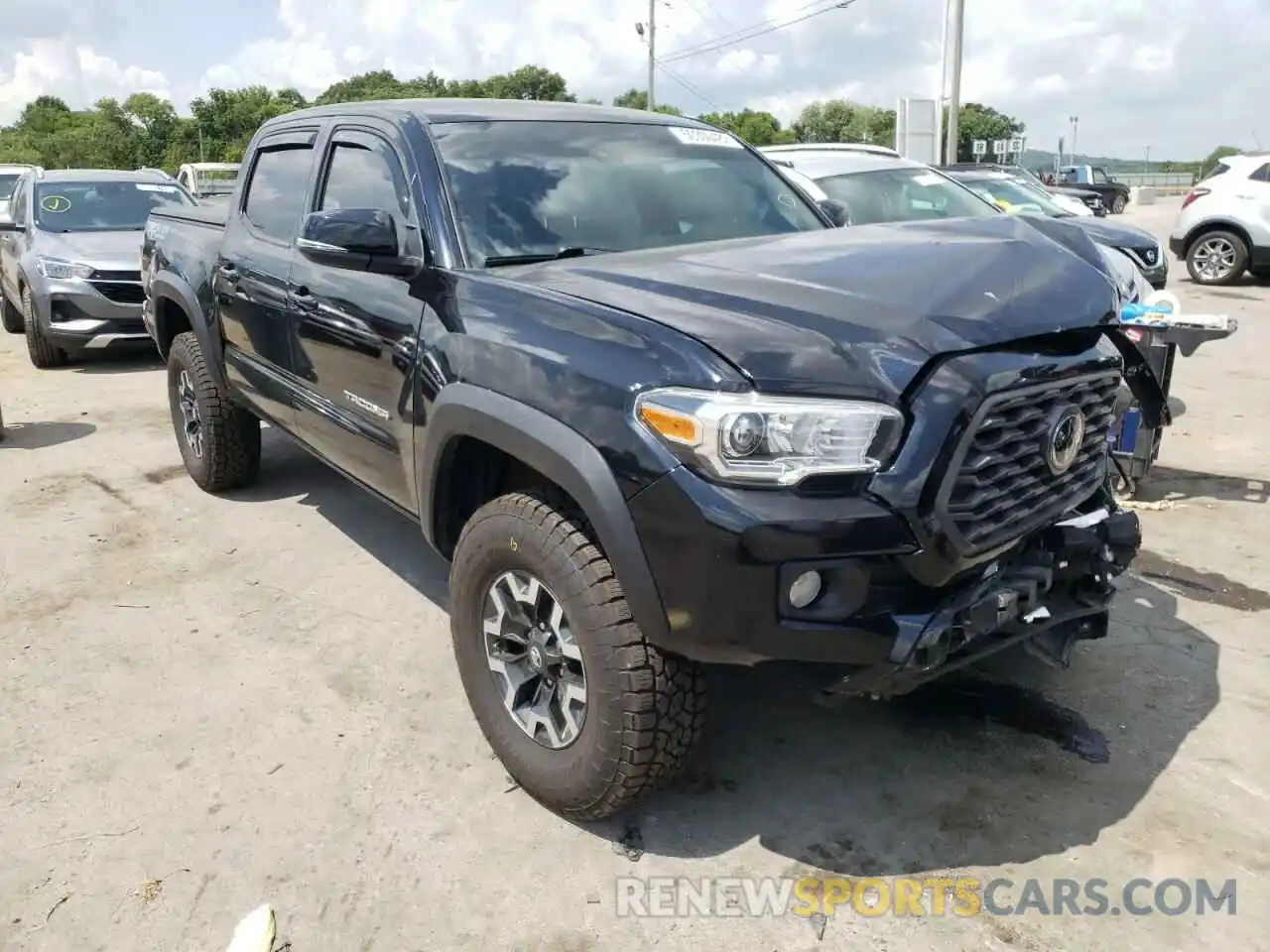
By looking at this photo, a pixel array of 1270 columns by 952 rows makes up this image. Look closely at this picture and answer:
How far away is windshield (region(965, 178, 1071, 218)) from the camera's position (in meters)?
9.70

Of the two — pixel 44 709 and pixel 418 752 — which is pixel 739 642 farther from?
pixel 44 709

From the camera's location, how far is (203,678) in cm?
364

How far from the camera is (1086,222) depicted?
880 centimetres

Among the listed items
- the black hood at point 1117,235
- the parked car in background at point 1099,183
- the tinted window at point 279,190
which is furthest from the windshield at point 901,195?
the parked car in background at point 1099,183

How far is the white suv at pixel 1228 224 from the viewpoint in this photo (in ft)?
42.2

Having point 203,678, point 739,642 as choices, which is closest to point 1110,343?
point 739,642

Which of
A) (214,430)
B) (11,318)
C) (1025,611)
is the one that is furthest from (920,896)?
(11,318)

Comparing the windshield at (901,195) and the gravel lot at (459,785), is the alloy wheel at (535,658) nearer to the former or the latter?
the gravel lot at (459,785)

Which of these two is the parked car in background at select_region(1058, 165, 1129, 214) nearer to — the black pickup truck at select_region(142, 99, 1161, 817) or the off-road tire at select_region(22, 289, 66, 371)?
the off-road tire at select_region(22, 289, 66, 371)

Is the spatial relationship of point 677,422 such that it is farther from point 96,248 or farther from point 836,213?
point 96,248

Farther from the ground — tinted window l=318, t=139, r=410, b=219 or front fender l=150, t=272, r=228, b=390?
tinted window l=318, t=139, r=410, b=219

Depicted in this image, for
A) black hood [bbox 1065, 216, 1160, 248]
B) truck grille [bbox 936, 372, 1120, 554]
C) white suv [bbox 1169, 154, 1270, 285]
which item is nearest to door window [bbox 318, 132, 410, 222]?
truck grille [bbox 936, 372, 1120, 554]

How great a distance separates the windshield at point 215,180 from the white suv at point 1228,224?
44.5 ft

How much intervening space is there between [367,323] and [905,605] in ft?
6.53
